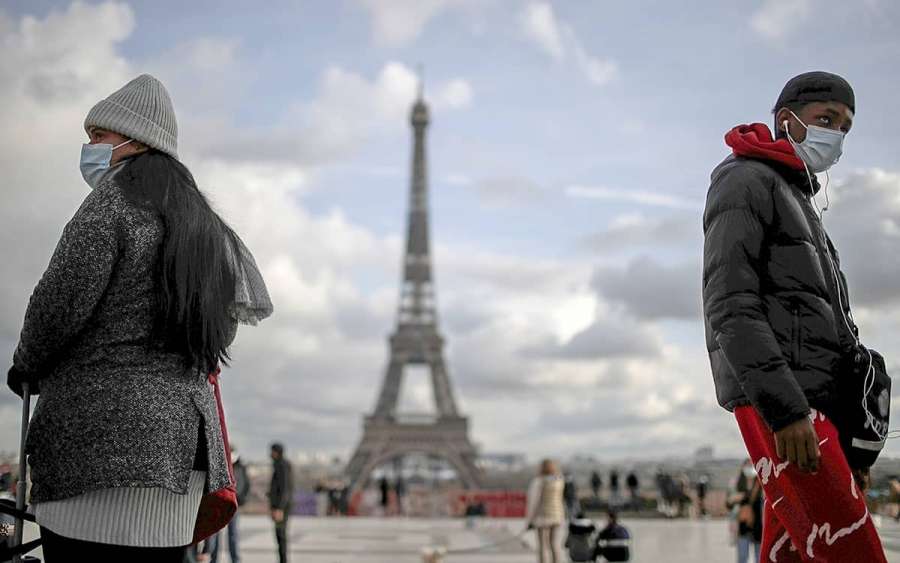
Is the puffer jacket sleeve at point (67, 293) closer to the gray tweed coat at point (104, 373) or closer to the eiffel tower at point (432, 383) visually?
the gray tweed coat at point (104, 373)

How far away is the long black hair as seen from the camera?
2.59m

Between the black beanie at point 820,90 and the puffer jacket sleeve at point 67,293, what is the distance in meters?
1.94

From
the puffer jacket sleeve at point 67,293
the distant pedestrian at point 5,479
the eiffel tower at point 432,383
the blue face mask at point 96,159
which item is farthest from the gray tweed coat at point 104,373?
the eiffel tower at point 432,383

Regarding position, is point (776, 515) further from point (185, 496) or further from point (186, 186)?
point (186, 186)

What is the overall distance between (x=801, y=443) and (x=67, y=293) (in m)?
1.80

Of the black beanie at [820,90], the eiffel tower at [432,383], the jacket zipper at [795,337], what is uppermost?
the eiffel tower at [432,383]

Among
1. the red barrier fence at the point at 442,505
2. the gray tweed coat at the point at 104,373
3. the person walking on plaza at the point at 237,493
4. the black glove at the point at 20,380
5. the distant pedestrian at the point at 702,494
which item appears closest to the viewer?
the gray tweed coat at the point at 104,373

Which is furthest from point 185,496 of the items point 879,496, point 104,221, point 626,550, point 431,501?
point 431,501

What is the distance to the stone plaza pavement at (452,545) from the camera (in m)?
12.0

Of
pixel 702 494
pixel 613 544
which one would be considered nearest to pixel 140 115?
pixel 613 544

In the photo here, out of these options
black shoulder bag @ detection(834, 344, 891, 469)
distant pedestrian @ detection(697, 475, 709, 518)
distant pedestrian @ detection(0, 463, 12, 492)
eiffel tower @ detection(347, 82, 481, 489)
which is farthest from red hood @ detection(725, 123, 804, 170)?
eiffel tower @ detection(347, 82, 481, 489)

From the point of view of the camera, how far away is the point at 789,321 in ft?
9.54

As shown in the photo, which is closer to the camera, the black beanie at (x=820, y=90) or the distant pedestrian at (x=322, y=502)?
the black beanie at (x=820, y=90)

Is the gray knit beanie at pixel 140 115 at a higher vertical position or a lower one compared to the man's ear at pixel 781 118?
lower
